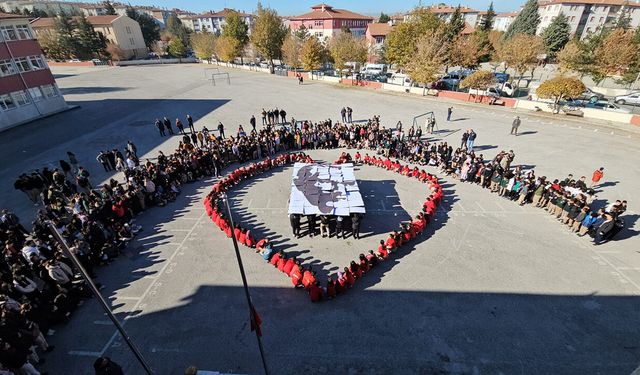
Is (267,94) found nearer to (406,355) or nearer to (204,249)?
(204,249)

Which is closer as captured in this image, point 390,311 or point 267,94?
point 390,311

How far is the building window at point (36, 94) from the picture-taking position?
3225 centimetres

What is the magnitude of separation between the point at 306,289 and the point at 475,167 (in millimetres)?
13047

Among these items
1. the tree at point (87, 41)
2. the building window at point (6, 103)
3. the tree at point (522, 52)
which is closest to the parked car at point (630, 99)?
the tree at point (522, 52)

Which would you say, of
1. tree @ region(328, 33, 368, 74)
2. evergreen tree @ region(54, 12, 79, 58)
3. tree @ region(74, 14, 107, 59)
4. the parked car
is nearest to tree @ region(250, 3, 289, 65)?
tree @ region(328, 33, 368, 74)

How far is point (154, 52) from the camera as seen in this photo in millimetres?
97250

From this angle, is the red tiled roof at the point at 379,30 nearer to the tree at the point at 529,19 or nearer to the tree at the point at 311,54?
the tree at the point at 529,19

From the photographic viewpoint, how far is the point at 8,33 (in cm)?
2991

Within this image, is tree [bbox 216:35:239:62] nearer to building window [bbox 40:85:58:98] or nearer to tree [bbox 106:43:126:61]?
tree [bbox 106:43:126:61]

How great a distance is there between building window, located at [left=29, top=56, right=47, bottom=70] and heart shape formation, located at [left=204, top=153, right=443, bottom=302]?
2940cm

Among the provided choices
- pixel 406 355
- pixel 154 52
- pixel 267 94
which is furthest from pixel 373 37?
pixel 406 355

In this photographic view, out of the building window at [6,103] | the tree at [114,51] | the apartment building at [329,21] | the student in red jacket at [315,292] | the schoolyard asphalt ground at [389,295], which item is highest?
the apartment building at [329,21]

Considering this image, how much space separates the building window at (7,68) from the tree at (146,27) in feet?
241

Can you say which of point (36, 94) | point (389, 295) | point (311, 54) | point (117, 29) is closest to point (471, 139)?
point (389, 295)
